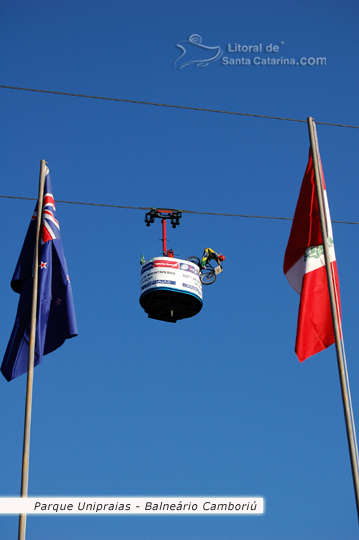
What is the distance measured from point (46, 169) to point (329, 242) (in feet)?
22.6

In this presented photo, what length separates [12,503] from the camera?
1453cm

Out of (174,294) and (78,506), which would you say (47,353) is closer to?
(78,506)

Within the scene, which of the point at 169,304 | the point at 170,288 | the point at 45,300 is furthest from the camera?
the point at 169,304

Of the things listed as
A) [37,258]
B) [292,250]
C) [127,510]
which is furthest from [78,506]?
[292,250]

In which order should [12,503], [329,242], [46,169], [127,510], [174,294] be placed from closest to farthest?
1. [12,503]
2. [127,510]
3. [329,242]
4. [46,169]
5. [174,294]

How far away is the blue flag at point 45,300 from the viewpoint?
1706cm

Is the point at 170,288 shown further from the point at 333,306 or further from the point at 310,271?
the point at 333,306

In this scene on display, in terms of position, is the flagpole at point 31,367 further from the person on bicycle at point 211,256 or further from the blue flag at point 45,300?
the person on bicycle at point 211,256

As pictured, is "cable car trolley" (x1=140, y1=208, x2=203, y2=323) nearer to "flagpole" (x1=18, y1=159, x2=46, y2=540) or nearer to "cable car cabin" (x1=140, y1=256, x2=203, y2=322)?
"cable car cabin" (x1=140, y1=256, x2=203, y2=322)

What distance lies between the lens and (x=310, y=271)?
17.0 m

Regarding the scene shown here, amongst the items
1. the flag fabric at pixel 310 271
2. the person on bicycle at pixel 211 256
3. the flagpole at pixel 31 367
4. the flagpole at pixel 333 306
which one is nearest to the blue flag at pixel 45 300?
the flagpole at pixel 31 367

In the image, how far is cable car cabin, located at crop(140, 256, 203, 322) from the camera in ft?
78.3

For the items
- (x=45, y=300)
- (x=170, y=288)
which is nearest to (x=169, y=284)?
(x=170, y=288)

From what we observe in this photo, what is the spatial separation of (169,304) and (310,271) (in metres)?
8.15
